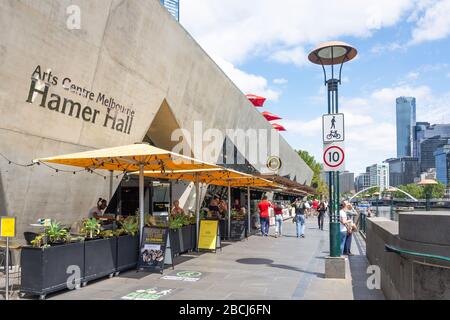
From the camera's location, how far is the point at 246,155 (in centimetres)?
3144

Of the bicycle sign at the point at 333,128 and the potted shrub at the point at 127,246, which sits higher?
the bicycle sign at the point at 333,128

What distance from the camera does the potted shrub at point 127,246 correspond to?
898 cm

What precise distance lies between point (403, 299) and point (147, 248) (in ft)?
19.1

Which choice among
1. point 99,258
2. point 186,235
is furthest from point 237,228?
point 99,258

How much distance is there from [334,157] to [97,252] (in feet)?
18.3

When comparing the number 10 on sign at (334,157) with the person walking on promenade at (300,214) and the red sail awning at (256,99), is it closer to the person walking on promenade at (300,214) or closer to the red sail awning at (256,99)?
the person walking on promenade at (300,214)

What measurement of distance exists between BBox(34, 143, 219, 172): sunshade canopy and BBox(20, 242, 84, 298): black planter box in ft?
7.07

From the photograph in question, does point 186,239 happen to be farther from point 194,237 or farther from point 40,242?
point 40,242

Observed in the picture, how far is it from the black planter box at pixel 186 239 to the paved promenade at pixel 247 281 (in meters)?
0.39

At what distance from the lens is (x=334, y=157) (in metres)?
9.24


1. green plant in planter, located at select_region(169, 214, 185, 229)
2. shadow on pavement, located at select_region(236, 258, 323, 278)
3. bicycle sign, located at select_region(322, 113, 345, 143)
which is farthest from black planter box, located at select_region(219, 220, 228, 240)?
bicycle sign, located at select_region(322, 113, 345, 143)

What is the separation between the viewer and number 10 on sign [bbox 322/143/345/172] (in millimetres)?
9180

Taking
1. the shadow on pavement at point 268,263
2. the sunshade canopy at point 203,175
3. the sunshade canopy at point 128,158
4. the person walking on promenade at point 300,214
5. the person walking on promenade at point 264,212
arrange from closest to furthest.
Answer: the sunshade canopy at point 128,158
the shadow on pavement at point 268,263
the sunshade canopy at point 203,175
the person walking on promenade at point 264,212
the person walking on promenade at point 300,214

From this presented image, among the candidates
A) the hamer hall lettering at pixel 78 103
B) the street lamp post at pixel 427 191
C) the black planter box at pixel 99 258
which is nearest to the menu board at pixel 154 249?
the black planter box at pixel 99 258
